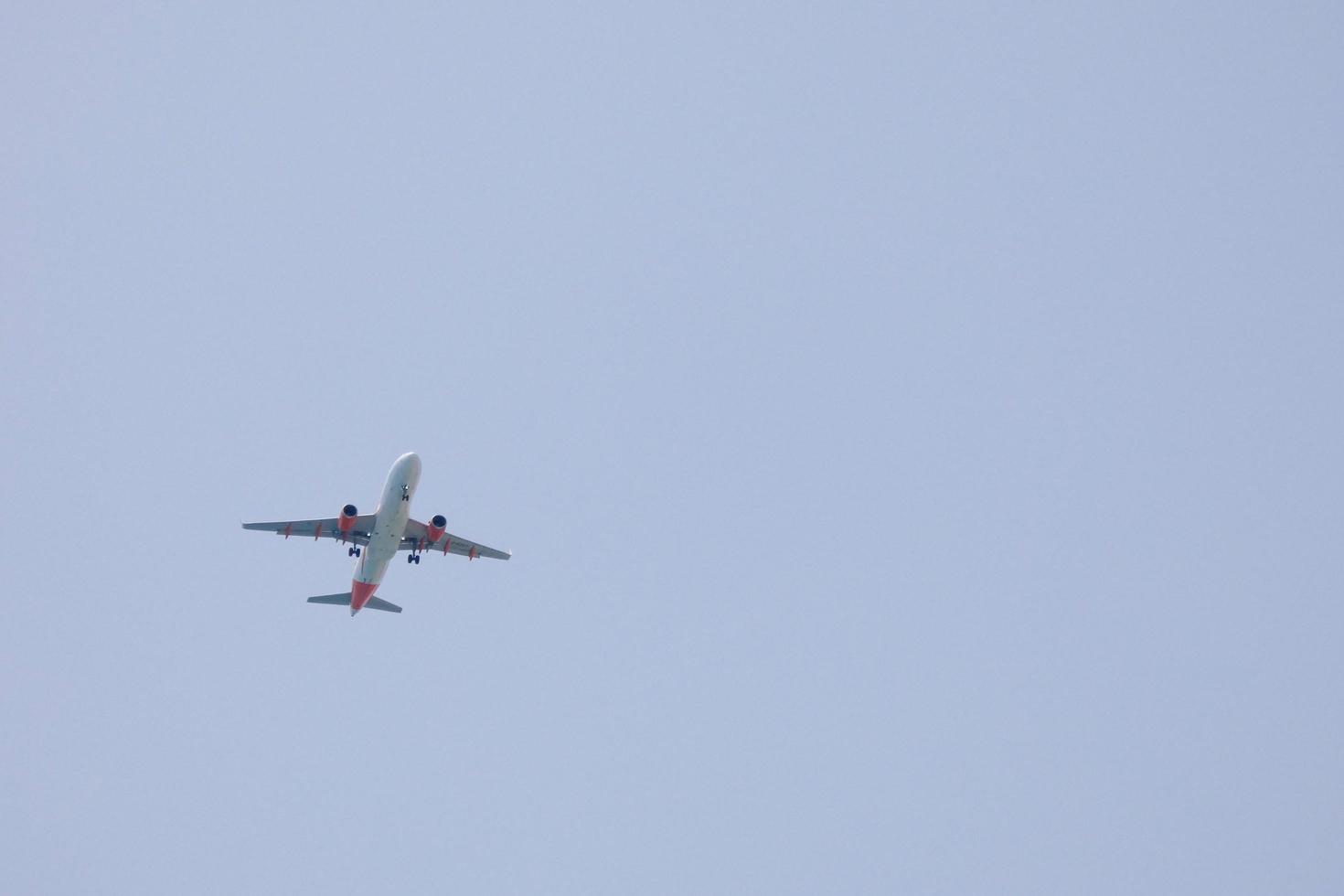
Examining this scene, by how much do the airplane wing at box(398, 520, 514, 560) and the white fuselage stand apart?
86cm

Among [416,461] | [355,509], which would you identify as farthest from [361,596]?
[416,461]

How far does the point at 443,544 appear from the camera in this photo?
3029 inches

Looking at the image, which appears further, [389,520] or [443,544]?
[443,544]

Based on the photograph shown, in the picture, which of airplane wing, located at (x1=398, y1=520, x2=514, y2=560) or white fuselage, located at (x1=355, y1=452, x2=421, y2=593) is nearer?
white fuselage, located at (x1=355, y1=452, x2=421, y2=593)

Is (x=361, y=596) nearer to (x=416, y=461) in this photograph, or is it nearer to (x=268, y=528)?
(x=268, y=528)

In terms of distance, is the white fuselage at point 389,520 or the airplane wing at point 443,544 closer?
the white fuselage at point 389,520

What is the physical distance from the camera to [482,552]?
77875mm

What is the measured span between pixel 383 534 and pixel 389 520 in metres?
1.25

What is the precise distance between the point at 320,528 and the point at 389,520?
24.4ft

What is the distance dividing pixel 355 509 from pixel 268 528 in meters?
5.58

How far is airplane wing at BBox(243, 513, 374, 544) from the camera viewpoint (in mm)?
73250

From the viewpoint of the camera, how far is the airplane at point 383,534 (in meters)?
68.2

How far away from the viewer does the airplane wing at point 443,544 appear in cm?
7475

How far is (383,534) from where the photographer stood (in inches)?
2768
